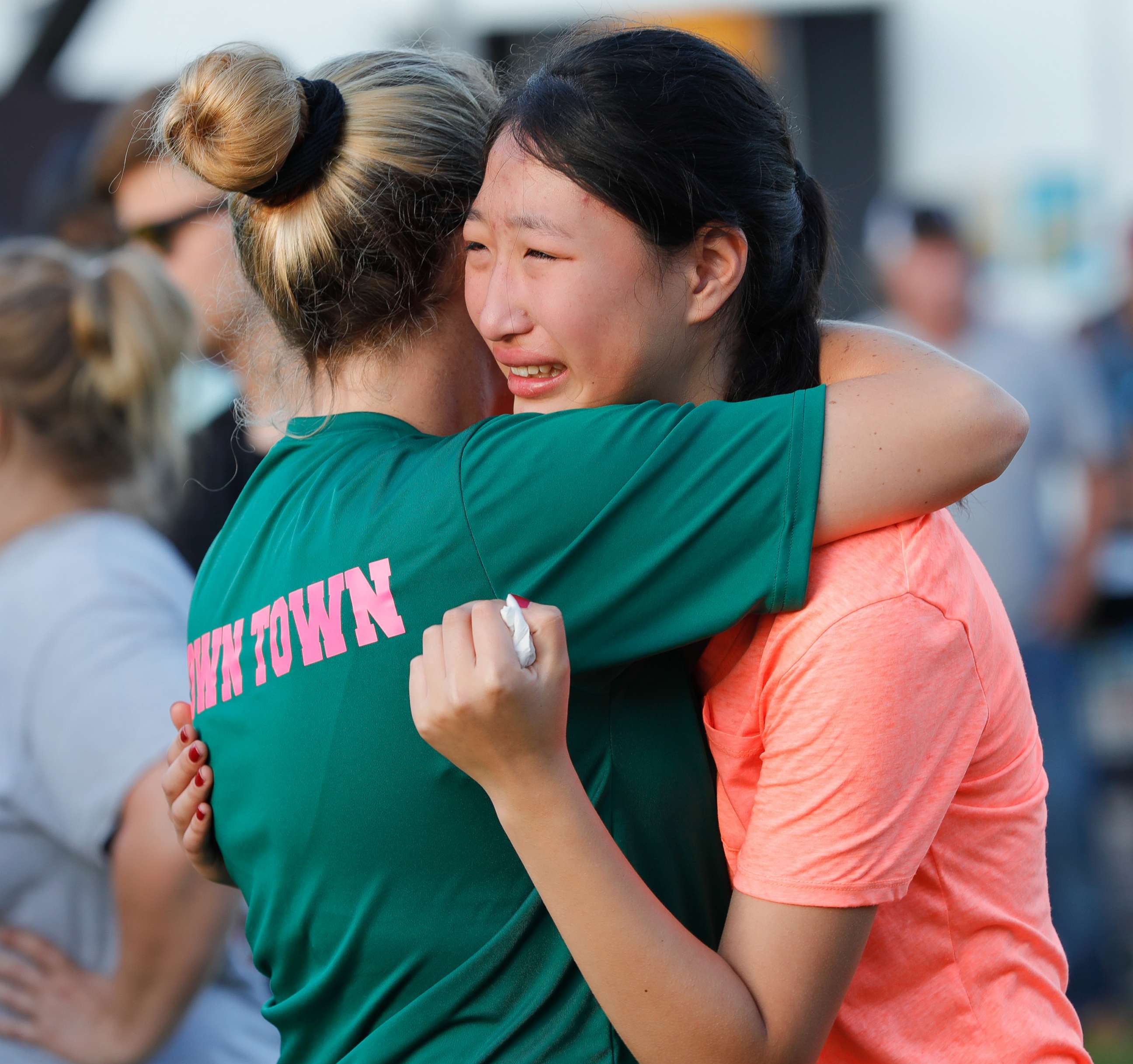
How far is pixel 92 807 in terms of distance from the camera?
2195 mm

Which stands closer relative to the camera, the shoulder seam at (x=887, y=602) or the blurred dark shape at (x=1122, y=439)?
the shoulder seam at (x=887, y=602)

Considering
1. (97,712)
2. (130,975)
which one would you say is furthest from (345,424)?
(130,975)

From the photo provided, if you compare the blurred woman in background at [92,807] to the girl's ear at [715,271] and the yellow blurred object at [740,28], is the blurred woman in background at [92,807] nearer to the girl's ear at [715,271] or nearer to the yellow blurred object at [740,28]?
the girl's ear at [715,271]

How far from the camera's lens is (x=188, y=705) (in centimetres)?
171

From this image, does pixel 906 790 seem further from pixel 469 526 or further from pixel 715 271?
pixel 715 271

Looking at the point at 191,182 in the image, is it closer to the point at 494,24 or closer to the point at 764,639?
the point at 764,639

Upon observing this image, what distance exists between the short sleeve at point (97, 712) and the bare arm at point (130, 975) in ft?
0.16

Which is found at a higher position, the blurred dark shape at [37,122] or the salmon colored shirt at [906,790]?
the blurred dark shape at [37,122]

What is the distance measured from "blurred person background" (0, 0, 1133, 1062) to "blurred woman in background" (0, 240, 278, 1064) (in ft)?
1.15

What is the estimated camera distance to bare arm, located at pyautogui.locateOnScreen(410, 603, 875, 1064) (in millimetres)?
1196

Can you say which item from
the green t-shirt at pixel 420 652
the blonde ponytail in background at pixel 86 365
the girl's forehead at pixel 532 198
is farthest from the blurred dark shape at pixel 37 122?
the green t-shirt at pixel 420 652

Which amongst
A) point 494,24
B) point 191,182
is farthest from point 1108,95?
point 191,182

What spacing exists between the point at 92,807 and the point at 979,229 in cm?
708

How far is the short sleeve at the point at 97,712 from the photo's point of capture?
7.19 ft
